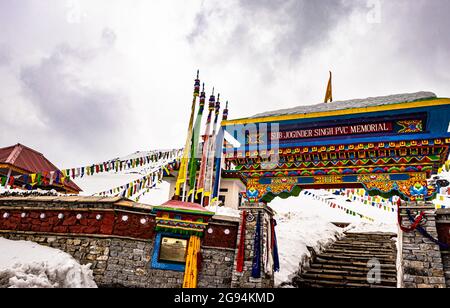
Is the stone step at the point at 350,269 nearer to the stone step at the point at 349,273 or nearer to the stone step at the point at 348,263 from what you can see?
the stone step at the point at 349,273

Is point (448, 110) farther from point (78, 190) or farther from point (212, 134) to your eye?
point (78, 190)

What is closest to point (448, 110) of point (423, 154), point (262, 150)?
point (423, 154)

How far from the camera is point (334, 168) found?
9.07 m

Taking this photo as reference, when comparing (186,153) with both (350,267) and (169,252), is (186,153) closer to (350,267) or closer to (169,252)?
(169,252)

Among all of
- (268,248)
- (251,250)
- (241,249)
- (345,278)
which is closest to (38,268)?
(241,249)

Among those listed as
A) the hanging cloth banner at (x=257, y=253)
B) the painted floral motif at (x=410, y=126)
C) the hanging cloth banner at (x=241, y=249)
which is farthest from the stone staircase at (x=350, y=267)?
the painted floral motif at (x=410, y=126)

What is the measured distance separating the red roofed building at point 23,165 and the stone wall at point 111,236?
27.6 feet

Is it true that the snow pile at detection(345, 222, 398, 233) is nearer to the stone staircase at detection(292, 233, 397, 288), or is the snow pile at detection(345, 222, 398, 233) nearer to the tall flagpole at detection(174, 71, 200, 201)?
the stone staircase at detection(292, 233, 397, 288)

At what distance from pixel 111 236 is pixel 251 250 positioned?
463cm

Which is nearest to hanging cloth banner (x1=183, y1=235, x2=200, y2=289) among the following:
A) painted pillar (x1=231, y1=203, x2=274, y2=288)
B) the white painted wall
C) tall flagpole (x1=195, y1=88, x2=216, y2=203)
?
painted pillar (x1=231, y1=203, x2=274, y2=288)

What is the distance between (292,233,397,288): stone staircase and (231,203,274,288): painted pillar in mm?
2274

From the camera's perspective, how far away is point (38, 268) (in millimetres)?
7719

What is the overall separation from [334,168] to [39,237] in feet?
33.1

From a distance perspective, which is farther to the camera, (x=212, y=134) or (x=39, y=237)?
(x=212, y=134)
